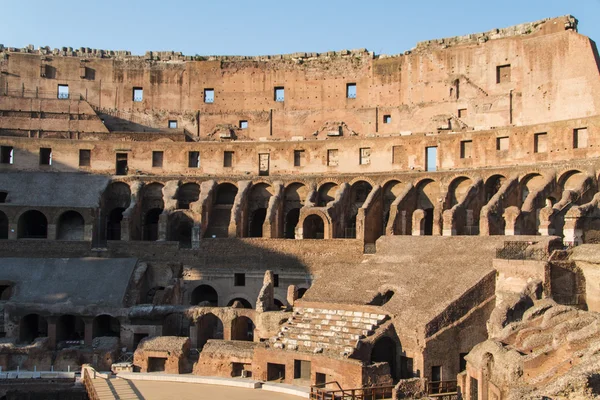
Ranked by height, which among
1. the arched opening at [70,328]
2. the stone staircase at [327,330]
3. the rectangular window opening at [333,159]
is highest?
the rectangular window opening at [333,159]

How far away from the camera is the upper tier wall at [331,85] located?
4178 cm

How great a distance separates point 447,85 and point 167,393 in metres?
27.7

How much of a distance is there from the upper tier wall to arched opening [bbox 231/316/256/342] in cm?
1897

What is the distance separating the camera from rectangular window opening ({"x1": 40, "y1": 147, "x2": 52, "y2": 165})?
42719mm

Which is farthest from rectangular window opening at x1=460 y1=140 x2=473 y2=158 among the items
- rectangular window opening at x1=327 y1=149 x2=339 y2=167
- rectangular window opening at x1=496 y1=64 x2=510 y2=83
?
rectangular window opening at x1=327 y1=149 x2=339 y2=167

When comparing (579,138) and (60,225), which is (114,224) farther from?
(579,138)

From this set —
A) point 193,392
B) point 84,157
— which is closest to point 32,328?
point 193,392

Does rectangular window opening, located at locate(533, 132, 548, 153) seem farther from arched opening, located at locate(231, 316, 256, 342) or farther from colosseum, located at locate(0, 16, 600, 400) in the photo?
arched opening, located at locate(231, 316, 256, 342)

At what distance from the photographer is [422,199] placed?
125 ft

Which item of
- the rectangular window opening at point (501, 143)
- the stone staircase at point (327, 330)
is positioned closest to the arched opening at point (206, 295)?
the stone staircase at point (327, 330)

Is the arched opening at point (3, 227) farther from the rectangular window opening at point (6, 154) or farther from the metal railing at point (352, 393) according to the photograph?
the metal railing at point (352, 393)

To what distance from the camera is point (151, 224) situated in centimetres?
4225

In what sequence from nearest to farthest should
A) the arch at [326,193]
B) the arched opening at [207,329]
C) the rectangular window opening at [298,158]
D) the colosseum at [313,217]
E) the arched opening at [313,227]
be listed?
1. the colosseum at [313,217]
2. the arched opening at [207,329]
3. the arched opening at [313,227]
4. the arch at [326,193]
5. the rectangular window opening at [298,158]

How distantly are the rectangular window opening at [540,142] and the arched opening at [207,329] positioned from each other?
17891 millimetres
